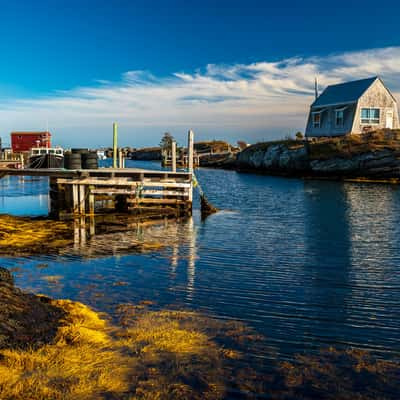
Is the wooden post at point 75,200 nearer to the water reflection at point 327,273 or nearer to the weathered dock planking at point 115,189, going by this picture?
the weathered dock planking at point 115,189

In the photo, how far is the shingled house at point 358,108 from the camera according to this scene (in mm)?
58781

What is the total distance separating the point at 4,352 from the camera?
683 centimetres

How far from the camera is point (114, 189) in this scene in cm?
2378

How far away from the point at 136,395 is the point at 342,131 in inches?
2404

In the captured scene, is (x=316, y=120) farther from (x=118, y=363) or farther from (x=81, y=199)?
(x=118, y=363)

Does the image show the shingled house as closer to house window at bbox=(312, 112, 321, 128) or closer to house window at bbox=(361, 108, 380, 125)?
house window at bbox=(361, 108, 380, 125)

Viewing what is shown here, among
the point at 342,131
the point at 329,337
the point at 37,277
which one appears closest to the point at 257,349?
the point at 329,337

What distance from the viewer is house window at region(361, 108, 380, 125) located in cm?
5956

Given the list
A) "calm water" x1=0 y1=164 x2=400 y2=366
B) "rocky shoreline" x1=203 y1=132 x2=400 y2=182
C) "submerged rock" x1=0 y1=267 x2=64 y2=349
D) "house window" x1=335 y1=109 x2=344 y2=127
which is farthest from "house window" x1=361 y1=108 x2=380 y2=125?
"submerged rock" x1=0 y1=267 x2=64 y2=349

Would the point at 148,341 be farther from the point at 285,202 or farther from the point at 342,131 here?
the point at 342,131

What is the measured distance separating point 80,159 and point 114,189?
10.6ft

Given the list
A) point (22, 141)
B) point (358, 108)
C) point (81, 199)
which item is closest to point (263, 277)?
point (81, 199)

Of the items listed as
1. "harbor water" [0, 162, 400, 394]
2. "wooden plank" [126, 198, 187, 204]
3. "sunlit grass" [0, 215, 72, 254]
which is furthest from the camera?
"wooden plank" [126, 198, 187, 204]

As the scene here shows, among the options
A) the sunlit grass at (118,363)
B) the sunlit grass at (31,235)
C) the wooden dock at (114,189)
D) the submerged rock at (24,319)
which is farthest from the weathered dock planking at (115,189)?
the sunlit grass at (118,363)
